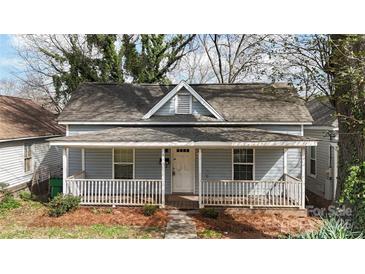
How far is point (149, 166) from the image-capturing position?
43.7 feet

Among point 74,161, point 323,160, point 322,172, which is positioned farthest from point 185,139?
point 322,172

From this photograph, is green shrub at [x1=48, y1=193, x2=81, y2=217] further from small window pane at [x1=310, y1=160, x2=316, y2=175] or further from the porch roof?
small window pane at [x1=310, y1=160, x2=316, y2=175]

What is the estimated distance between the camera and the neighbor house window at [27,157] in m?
14.6

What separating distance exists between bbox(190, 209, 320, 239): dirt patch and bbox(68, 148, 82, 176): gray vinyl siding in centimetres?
583

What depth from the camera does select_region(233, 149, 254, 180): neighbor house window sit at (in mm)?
13047

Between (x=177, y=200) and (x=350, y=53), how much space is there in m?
7.68

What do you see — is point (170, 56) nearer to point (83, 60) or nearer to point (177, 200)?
point (83, 60)

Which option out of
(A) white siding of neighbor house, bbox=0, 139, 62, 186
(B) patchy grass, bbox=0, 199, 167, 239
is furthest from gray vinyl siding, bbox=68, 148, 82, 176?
(B) patchy grass, bbox=0, 199, 167, 239

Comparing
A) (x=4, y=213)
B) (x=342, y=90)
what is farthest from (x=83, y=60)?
(x=342, y=90)

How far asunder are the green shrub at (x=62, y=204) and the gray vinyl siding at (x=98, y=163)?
257 cm

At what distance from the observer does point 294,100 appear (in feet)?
46.3

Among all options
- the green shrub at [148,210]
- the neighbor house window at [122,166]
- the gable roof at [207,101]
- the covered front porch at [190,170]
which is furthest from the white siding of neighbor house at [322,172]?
the neighbor house window at [122,166]

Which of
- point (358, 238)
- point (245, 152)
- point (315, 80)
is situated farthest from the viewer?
point (245, 152)

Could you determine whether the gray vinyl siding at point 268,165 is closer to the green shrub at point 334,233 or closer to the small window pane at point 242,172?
the small window pane at point 242,172
